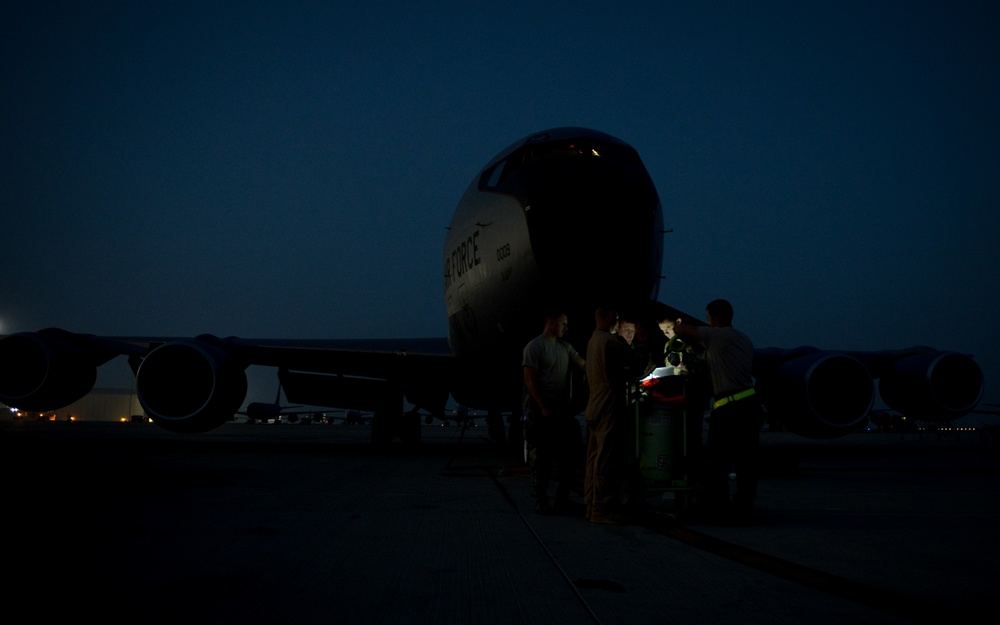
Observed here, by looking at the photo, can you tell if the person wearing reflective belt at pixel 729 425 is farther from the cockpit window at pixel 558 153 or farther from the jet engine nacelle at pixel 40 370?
the jet engine nacelle at pixel 40 370

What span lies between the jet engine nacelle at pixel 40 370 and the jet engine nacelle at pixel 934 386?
13.9 m

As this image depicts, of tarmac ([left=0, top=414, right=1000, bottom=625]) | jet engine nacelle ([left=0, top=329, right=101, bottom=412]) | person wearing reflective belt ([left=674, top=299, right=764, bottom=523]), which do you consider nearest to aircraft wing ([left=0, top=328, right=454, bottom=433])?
jet engine nacelle ([left=0, top=329, right=101, bottom=412])

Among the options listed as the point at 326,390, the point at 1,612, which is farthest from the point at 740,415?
the point at 326,390

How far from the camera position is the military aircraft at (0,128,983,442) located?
309 inches

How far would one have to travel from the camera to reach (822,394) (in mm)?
11141

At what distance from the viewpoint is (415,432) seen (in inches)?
605

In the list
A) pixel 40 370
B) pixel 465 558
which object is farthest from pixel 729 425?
pixel 40 370

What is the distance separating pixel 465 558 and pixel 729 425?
7.42 feet

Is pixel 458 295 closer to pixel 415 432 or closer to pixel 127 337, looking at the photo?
pixel 415 432

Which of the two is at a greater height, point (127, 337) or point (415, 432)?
point (127, 337)

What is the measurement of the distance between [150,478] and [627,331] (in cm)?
491

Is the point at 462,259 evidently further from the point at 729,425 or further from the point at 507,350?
the point at 729,425

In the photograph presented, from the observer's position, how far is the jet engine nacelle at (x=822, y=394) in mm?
10695

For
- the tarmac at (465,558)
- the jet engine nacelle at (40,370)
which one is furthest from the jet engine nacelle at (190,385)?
the tarmac at (465,558)
